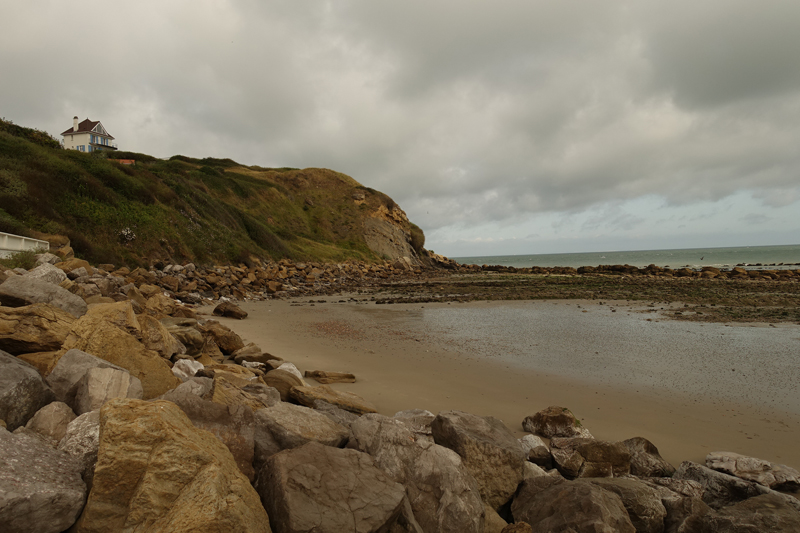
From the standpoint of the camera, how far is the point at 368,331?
44.8 feet

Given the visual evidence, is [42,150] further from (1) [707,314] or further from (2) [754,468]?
(1) [707,314]

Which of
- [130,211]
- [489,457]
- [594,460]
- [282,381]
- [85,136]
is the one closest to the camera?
[489,457]

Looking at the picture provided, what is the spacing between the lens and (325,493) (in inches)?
119

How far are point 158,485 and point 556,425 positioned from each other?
470cm

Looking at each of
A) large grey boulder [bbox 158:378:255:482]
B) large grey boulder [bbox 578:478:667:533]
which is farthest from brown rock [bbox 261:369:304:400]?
large grey boulder [bbox 578:478:667:533]

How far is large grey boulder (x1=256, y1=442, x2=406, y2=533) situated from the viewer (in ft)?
9.27

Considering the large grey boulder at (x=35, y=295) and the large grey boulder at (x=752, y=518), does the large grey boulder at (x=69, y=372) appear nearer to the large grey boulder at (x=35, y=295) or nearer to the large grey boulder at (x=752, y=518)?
the large grey boulder at (x=35, y=295)

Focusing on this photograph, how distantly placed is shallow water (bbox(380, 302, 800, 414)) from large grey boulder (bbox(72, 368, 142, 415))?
7.95 m

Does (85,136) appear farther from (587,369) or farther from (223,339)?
(587,369)

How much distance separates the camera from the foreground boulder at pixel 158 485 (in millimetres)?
2496

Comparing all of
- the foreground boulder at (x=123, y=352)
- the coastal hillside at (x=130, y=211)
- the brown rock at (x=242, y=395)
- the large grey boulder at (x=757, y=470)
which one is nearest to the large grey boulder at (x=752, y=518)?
the large grey boulder at (x=757, y=470)

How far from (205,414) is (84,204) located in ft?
70.1

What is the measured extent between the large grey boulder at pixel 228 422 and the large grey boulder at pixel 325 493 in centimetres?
25

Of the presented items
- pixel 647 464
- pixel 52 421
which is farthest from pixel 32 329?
pixel 647 464
